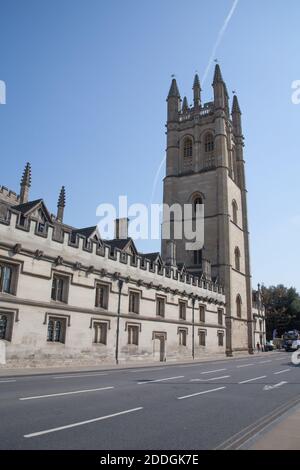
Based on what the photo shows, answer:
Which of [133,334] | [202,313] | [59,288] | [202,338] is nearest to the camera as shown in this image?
[59,288]

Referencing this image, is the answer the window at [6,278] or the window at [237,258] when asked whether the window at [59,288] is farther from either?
the window at [237,258]

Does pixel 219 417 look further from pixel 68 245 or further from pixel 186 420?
pixel 68 245

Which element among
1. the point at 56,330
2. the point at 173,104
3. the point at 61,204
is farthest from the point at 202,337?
the point at 173,104

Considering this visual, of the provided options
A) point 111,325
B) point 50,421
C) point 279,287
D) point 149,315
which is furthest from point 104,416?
point 279,287

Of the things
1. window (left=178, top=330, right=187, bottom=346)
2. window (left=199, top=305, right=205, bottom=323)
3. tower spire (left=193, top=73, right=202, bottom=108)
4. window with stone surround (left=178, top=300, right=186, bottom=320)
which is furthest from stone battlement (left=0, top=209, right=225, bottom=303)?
tower spire (left=193, top=73, right=202, bottom=108)

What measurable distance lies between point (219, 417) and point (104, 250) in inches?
787

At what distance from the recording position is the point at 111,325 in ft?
88.3

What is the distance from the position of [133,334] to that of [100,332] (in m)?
4.20

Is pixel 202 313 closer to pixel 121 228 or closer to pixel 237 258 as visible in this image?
pixel 121 228

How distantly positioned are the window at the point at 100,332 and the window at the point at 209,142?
39.8 meters

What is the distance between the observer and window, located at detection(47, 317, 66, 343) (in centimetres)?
2243

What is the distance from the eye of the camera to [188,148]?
60656 mm

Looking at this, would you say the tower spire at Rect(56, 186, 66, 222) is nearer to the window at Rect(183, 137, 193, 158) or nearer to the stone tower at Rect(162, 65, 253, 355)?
the stone tower at Rect(162, 65, 253, 355)
